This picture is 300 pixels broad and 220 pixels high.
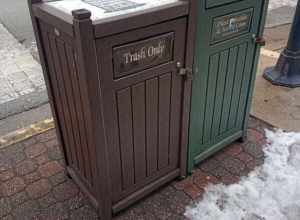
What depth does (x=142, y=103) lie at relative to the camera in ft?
6.35

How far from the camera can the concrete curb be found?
2.97 metres

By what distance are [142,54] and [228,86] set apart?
38.2 inches

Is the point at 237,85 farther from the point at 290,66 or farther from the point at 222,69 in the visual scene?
the point at 290,66

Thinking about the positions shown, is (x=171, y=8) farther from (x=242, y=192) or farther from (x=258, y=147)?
(x=258, y=147)

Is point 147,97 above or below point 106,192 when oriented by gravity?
above

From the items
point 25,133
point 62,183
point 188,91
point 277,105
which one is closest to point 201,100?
point 188,91

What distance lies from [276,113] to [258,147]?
0.66 meters

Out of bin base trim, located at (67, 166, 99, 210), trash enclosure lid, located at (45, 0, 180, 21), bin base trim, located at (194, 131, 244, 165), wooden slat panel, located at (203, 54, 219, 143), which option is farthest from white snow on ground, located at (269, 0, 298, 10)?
bin base trim, located at (67, 166, 99, 210)

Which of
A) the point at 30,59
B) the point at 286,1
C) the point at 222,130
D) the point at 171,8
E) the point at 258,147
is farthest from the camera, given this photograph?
the point at 286,1

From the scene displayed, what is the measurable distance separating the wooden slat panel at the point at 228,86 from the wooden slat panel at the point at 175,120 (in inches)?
19.6

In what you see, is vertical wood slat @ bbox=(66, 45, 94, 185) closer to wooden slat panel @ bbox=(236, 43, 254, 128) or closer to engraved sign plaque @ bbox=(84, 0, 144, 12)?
engraved sign plaque @ bbox=(84, 0, 144, 12)

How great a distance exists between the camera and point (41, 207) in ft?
7.59

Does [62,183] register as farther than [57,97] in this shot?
Yes

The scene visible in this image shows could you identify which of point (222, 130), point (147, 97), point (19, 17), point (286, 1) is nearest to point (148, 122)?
point (147, 97)
